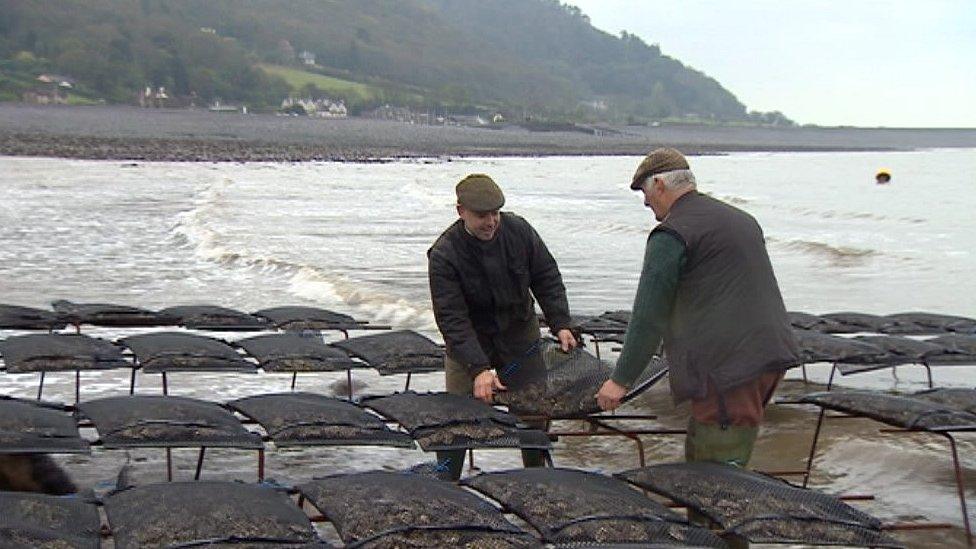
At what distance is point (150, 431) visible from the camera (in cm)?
621

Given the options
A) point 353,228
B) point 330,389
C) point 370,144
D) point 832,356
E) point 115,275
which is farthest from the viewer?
point 370,144

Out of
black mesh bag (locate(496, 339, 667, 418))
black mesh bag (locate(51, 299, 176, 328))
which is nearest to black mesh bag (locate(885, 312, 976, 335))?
black mesh bag (locate(496, 339, 667, 418))

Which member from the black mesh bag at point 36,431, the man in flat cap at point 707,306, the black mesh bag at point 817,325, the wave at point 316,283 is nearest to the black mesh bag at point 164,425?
the black mesh bag at point 36,431

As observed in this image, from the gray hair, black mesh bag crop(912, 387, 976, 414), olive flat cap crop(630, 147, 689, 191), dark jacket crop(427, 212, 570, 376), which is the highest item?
olive flat cap crop(630, 147, 689, 191)

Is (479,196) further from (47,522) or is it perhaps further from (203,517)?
(47,522)

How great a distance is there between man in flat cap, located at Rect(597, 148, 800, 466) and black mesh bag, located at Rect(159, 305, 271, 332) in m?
5.15

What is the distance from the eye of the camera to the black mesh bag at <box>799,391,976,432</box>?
6.82 metres

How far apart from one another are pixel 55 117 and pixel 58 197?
3592 inches

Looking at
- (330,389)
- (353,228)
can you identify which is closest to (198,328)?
(330,389)

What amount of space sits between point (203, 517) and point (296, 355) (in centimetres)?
392

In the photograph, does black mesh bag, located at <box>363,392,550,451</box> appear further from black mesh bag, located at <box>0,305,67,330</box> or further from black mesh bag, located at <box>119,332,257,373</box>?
black mesh bag, located at <box>0,305,67,330</box>

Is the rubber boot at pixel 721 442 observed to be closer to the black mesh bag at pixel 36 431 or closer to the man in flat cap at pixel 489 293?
the man in flat cap at pixel 489 293

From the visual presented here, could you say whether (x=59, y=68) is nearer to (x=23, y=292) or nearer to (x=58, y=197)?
(x=58, y=197)

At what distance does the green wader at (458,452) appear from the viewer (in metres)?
6.99
